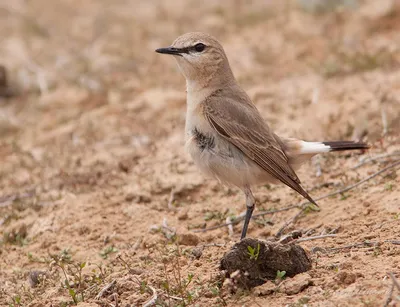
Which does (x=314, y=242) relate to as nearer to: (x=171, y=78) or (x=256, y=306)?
(x=256, y=306)

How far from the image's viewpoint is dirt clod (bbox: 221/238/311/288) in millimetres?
4879

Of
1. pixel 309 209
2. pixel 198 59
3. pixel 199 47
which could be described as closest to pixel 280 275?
pixel 309 209

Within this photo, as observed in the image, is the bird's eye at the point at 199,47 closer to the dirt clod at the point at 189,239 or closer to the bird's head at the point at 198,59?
the bird's head at the point at 198,59

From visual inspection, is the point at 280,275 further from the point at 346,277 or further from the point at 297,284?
the point at 346,277

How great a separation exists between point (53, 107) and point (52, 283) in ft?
20.1

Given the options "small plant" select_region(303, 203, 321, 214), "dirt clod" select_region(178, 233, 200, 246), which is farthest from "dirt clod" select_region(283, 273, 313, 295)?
"small plant" select_region(303, 203, 321, 214)

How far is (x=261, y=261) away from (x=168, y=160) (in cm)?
385

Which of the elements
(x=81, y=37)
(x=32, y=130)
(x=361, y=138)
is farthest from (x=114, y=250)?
(x=81, y=37)

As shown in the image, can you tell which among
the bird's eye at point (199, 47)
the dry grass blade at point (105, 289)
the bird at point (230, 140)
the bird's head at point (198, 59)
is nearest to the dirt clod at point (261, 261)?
the dry grass blade at point (105, 289)

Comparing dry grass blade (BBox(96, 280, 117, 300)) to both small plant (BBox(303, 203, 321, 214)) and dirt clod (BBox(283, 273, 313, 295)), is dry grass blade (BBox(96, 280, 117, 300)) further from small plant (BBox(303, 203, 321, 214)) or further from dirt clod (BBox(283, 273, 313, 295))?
small plant (BBox(303, 203, 321, 214))

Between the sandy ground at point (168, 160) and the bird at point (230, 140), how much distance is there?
613mm

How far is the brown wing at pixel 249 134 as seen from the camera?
20.4 ft

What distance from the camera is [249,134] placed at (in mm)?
6406

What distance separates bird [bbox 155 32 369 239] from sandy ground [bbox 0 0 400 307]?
2.01 ft
